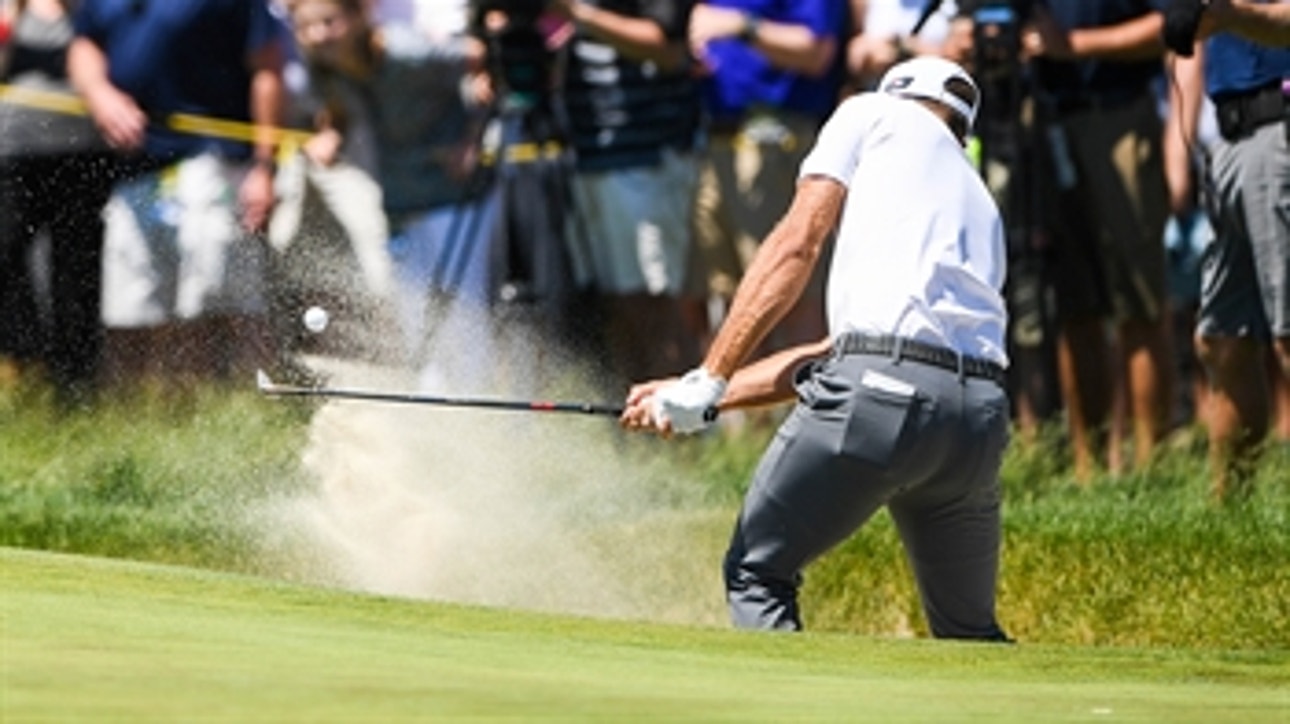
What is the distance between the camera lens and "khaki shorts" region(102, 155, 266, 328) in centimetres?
1380

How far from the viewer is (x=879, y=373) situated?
8344 mm

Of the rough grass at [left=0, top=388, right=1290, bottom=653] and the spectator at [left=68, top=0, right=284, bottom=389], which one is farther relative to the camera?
the spectator at [left=68, top=0, right=284, bottom=389]

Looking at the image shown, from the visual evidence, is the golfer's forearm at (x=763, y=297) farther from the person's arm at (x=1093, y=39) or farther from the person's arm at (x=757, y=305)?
the person's arm at (x=1093, y=39)

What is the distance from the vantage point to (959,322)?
27.6ft

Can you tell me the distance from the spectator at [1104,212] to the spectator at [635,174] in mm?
1563

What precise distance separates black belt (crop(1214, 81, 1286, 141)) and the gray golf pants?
364 cm

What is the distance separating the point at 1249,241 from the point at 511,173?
3515 millimetres

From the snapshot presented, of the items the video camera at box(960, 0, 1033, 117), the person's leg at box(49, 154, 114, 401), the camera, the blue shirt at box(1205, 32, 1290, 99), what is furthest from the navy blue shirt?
the person's leg at box(49, 154, 114, 401)

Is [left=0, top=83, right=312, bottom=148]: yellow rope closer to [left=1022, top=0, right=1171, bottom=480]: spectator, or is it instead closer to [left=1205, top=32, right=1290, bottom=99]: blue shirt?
[left=1022, top=0, right=1171, bottom=480]: spectator

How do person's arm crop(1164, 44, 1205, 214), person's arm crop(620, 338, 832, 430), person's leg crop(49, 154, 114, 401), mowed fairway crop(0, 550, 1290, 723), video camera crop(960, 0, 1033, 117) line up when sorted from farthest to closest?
person's leg crop(49, 154, 114, 401) < video camera crop(960, 0, 1033, 117) < person's arm crop(1164, 44, 1205, 214) < person's arm crop(620, 338, 832, 430) < mowed fairway crop(0, 550, 1290, 723)

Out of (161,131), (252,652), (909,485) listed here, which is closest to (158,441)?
(161,131)

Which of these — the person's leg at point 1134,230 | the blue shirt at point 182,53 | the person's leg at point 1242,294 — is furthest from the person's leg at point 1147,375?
the blue shirt at point 182,53

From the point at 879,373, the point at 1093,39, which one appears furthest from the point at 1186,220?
the point at 879,373

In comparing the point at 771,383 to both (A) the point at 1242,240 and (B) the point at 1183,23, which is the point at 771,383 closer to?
(B) the point at 1183,23
